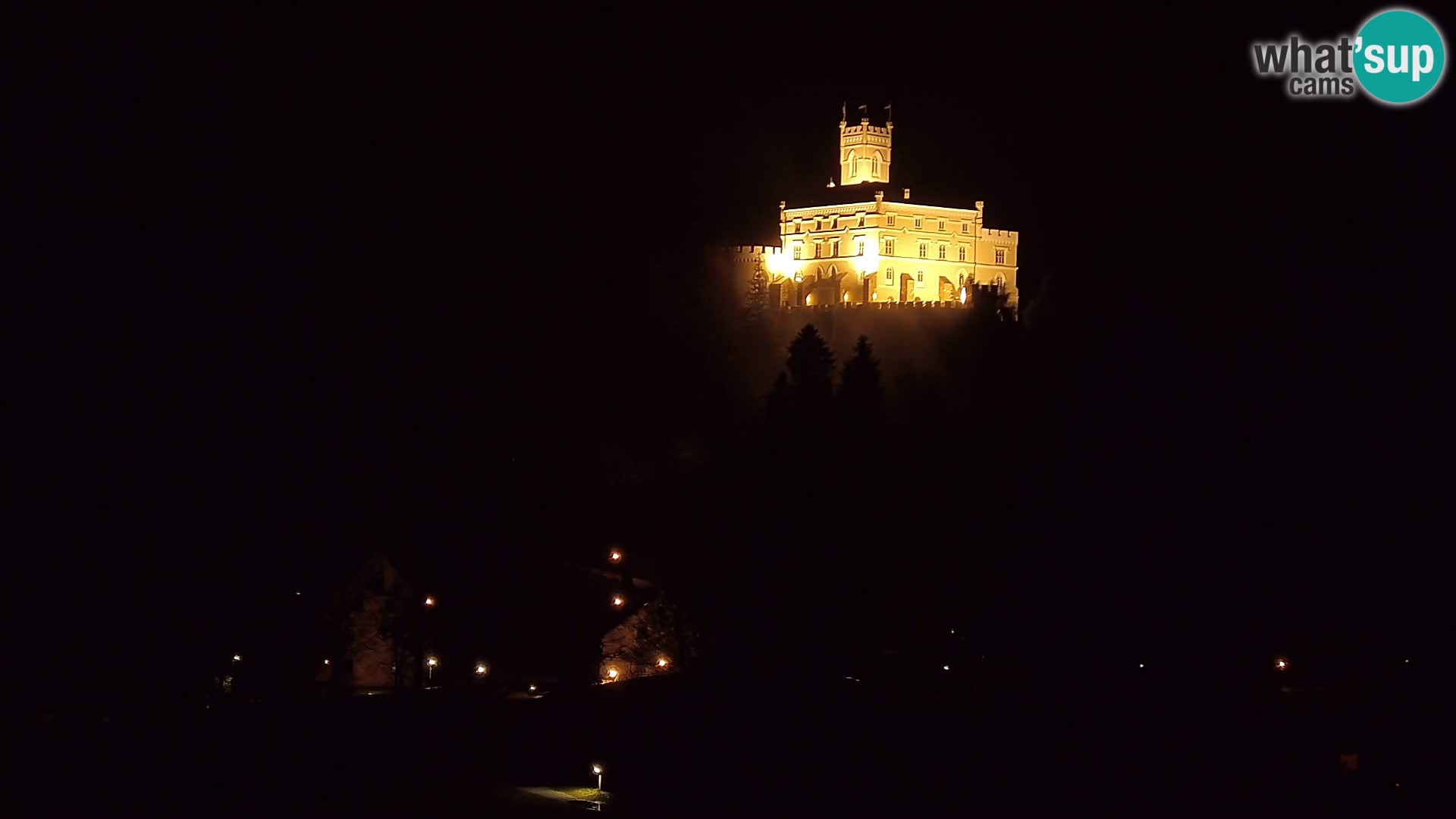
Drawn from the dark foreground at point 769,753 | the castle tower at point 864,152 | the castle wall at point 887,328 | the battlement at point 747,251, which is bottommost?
the dark foreground at point 769,753

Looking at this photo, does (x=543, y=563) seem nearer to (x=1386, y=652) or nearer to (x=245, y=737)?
(x=245, y=737)

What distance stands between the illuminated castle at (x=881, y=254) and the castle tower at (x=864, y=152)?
425 cm

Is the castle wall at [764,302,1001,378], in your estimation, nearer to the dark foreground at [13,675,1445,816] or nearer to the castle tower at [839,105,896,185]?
the castle tower at [839,105,896,185]

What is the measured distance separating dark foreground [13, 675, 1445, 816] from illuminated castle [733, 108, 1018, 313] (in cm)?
3896

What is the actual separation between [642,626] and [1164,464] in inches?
635

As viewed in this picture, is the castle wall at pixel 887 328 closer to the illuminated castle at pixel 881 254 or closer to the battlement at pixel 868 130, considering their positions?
the illuminated castle at pixel 881 254

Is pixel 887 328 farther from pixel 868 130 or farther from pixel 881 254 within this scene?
pixel 868 130

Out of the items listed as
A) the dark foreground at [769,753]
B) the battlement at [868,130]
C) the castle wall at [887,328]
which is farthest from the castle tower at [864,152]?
the dark foreground at [769,753]

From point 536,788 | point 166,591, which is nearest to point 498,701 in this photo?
point 536,788

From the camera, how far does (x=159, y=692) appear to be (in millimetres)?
41406

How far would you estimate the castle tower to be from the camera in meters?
83.3

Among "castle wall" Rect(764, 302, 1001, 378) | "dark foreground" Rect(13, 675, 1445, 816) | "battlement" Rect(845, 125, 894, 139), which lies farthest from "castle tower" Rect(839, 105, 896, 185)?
"dark foreground" Rect(13, 675, 1445, 816)

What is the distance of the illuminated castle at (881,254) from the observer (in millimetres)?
75938

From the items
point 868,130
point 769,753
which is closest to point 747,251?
point 868,130
